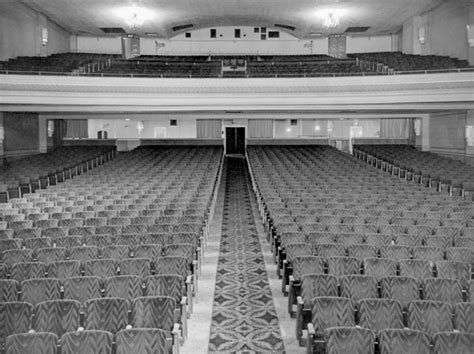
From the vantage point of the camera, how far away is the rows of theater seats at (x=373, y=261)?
435cm

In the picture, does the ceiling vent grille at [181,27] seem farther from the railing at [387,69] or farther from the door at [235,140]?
the railing at [387,69]

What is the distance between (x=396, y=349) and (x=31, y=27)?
2208 cm

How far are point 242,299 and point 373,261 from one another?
5.86 feet

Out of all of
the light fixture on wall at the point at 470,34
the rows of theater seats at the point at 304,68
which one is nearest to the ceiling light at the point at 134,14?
the rows of theater seats at the point at 304,68

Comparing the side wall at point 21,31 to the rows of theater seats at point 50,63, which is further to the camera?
the side wall at point 21,31

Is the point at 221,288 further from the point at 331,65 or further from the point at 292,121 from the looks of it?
the point at 292,121

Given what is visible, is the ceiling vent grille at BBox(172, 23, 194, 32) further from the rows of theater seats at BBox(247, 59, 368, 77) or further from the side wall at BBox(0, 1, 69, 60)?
the side wall at BBox(0, 1, 69, 60)

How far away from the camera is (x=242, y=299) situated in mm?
6629

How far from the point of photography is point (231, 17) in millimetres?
23672

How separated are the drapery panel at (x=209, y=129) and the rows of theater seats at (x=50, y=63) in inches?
249

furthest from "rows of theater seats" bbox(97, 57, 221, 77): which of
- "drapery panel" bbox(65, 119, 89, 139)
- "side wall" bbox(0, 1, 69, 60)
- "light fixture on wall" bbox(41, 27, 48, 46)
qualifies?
"drapery panel" bbox(65, 119, 89, 139)

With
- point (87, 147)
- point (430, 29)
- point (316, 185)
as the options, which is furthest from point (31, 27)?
point (430, 29)

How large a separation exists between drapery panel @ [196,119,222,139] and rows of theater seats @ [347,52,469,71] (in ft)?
28.1

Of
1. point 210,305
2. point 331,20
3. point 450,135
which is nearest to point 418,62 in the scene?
point 450,135
